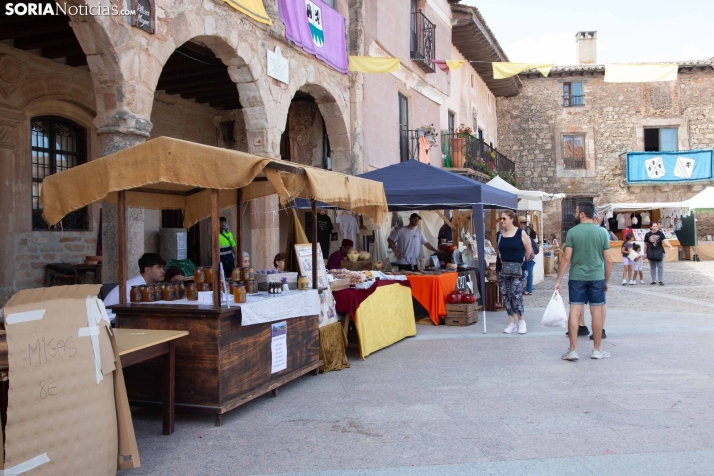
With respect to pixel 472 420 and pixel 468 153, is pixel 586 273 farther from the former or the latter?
pixel 468 153

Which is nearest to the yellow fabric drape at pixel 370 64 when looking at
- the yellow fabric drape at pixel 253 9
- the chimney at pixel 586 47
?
the yellow fabric drape at pixel 253 9

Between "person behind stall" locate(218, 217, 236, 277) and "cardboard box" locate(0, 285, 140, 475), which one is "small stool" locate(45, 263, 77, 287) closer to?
"person behind stall" locate(218, 217, 236, 277)

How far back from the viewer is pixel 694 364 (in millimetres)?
6543

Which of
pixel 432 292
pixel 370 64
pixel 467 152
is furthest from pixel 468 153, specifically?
pixel 432 292

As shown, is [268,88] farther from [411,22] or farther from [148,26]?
[411,22]

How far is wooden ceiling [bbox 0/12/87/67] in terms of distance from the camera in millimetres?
8461

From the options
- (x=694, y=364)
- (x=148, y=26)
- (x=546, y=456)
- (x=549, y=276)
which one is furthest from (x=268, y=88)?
(x=549, y=276)

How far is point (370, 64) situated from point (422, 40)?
5.11 metres

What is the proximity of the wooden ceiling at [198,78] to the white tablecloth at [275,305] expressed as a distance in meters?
5.53

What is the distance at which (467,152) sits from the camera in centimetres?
2019

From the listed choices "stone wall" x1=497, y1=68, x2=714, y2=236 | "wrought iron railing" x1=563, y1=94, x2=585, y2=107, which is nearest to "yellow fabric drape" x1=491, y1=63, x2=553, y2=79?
"stone wall" x1=497, y1=68, x2=714, y2=236

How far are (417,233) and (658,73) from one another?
581 cm

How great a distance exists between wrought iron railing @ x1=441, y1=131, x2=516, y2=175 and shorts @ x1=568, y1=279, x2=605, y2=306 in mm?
12849

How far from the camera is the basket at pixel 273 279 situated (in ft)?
20.5
